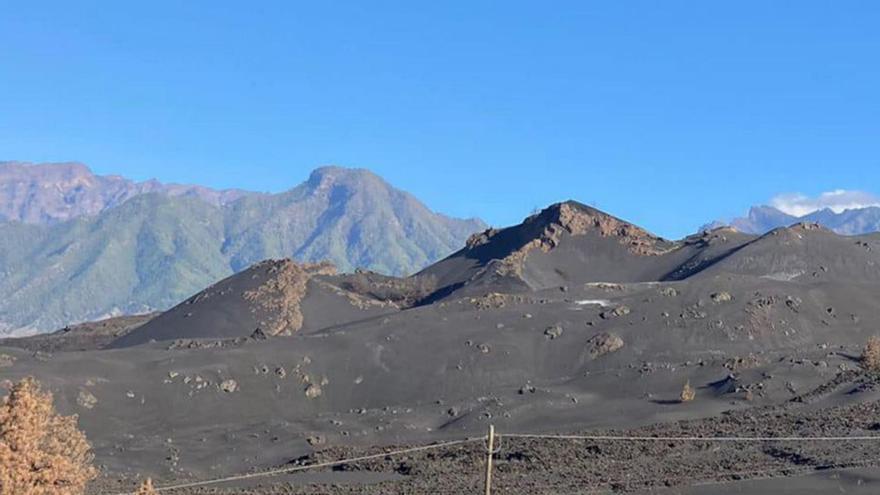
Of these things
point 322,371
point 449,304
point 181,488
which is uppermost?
point 449,304

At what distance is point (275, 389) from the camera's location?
52.2 meters

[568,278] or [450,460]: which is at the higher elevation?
Result: [568,278]

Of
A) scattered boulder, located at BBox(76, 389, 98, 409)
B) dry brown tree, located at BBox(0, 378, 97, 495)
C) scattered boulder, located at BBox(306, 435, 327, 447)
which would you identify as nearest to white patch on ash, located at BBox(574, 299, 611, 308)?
scattered boulder, located at BBox(306, 435, 327, 447)

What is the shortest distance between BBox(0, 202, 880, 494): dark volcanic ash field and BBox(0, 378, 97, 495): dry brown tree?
14003mm

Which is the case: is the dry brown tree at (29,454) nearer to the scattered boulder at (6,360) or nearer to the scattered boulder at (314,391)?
the scattered boulder at (314,391)

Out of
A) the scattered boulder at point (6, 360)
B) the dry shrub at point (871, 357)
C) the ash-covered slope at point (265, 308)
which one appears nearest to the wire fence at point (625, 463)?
the dry shrub at point (871, 357)

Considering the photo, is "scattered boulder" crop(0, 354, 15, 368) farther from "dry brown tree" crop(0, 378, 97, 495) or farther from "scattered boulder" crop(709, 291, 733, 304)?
"scattered boulder" crop(709, 291, 733, 304)

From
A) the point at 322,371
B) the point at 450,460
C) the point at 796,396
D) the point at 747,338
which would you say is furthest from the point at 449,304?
the point at 450,460

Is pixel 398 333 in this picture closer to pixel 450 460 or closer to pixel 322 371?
pixel 322 371

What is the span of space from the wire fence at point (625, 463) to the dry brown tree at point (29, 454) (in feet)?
28.8

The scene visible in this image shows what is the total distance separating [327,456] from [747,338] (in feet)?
95.3

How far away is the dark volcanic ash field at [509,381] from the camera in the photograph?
3184cm

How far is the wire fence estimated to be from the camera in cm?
2812

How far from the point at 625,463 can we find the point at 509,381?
22.2m
